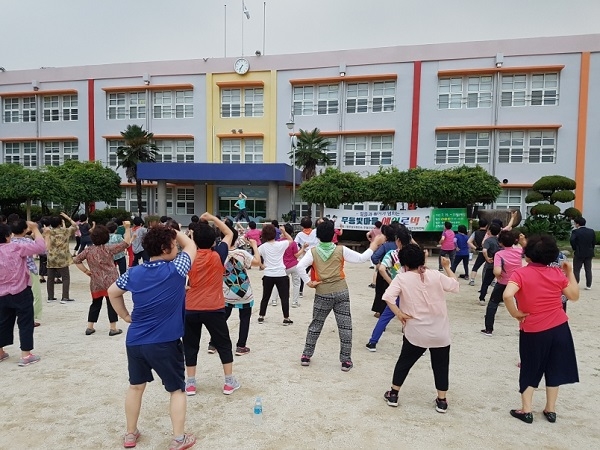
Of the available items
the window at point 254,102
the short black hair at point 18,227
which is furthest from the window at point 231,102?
the short black hair at point 18,227

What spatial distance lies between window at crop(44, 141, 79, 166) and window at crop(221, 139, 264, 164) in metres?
11.5

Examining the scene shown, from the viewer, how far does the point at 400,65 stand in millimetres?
24203

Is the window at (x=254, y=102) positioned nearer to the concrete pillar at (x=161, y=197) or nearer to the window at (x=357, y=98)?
the window at (x=357, y=98)

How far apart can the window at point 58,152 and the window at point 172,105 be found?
689 cm

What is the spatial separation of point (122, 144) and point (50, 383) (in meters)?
27.2

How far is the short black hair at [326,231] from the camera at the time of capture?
413 cm

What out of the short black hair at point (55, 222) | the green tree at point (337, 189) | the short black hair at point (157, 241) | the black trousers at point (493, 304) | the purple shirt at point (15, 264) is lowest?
the black trousers at point (493, 304)

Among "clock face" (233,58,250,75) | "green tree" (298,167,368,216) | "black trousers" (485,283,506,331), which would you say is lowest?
"black trousers" (485,283,506,331)

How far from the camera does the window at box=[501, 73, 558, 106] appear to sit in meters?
22.5

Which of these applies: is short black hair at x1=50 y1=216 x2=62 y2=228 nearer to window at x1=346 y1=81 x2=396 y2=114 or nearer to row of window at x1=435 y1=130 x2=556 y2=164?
window at x1=346 y1=81 x2=396 y2=114

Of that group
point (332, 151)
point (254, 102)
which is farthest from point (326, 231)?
point (254, 102)

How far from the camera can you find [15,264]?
4.19 m

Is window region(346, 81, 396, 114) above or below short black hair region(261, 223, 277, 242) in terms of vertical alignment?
above

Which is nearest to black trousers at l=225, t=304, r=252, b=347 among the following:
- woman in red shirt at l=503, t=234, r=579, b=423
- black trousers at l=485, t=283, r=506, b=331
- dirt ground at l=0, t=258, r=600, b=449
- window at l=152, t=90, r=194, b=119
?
dirt ground at l=0, t=258, r=600, b=449
